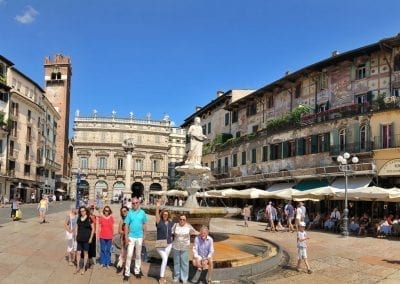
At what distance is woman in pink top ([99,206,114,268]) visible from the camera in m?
11.8

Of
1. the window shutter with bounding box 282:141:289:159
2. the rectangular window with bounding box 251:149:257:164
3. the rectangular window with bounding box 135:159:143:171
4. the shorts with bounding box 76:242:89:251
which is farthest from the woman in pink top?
the rectangular window with bounding box 135:159:143:171

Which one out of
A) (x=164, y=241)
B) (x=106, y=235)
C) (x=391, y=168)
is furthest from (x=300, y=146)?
(x=164, y=241)

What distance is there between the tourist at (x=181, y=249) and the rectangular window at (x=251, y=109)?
37.4 m

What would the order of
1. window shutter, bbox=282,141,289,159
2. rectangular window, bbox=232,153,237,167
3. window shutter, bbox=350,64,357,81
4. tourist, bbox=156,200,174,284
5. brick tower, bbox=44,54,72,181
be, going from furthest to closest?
1. brick tower, bbox=44,54,72,181
2. rectangular window, bbox=232,153,237,167
3. window shutter, bbox=282,141,289,159
4. window shutter, bbox=350,64,357,81
5. tourist, bbox=156,200,174,284

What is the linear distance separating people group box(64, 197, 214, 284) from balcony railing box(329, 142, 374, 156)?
2156 centimetres

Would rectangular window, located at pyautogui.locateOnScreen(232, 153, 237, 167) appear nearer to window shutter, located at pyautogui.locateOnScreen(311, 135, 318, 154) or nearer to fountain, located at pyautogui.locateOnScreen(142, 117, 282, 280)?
window shutter, located at pyautogui.locateOnScreen(311, 135, 318, 154)

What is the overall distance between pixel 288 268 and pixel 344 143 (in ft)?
67.5

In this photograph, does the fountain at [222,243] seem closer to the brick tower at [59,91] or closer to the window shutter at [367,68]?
the window shutter at [367,68]

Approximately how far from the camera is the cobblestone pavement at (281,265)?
11023mm

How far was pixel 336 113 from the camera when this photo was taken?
32812 mm

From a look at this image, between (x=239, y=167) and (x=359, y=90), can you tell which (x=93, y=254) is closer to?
(x=359, y=90)

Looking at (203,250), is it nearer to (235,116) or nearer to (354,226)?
(354,226)

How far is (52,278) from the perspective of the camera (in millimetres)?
10742

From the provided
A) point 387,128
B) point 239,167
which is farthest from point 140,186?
point 387,128
